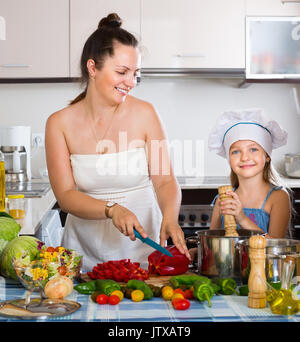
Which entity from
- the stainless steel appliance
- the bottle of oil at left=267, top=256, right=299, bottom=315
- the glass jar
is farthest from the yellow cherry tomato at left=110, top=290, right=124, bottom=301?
the stainless steel appliance

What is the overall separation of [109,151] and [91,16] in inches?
70.1

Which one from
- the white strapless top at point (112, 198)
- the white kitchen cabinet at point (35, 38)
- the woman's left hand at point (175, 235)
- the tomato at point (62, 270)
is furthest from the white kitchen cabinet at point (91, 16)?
the tomato at point (62, 270)

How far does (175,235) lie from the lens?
4.88ft

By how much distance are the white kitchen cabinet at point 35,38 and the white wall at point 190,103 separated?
30cm

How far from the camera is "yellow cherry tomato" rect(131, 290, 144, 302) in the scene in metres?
1.14

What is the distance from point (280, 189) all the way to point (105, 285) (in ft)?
3.37

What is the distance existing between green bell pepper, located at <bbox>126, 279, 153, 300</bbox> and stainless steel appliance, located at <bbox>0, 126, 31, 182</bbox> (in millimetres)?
2466

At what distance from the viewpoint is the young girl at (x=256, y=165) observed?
1925 mm

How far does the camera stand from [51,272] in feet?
3.92

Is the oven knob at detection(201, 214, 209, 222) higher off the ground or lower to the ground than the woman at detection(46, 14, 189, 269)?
lower

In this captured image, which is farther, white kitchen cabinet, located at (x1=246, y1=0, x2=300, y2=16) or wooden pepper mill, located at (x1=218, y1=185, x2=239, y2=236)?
white kitchen cabinet, located at (x1=246, y1=0, x2=300, y2=16)

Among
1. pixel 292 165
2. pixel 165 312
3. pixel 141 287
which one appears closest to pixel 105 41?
pixel 141 287

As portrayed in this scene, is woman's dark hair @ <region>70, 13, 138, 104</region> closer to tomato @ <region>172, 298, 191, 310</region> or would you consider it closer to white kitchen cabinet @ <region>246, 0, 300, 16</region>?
tomato @ <region>172, 298, 191, 310</region>

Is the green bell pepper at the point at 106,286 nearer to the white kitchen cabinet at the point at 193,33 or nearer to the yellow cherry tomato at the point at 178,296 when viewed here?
the yellow cherry tomato at the point at 178,296
